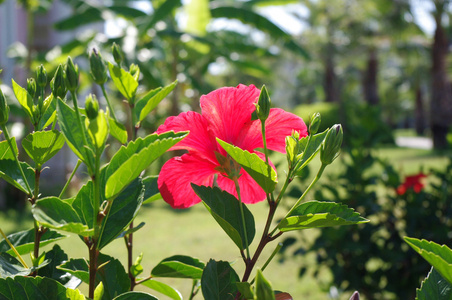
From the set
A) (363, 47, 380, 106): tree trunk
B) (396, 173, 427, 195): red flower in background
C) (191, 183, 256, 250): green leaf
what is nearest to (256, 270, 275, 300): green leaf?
(191, 183, 256, 250): green leaf

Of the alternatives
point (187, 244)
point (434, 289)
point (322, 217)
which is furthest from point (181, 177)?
point (187, 244)

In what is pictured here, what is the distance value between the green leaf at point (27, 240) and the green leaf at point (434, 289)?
34 centimetres

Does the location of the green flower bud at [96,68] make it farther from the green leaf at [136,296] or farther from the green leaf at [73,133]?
the green leaf at [136,296]

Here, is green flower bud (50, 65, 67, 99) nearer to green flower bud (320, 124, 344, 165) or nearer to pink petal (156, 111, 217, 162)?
pink petal (156, 111, 217, 162)

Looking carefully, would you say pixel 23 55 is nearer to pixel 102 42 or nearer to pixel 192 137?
pixel 102 42

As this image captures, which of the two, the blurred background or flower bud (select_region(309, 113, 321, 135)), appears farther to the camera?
the blurred background

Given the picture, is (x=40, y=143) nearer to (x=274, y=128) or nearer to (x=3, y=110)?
(x=3, y=110)

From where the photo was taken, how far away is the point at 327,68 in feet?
62.3

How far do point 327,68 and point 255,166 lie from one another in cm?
1930

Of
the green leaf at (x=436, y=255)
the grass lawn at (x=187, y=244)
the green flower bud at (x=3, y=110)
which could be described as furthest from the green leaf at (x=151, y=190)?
the grass lawn at (x=187, y=244)

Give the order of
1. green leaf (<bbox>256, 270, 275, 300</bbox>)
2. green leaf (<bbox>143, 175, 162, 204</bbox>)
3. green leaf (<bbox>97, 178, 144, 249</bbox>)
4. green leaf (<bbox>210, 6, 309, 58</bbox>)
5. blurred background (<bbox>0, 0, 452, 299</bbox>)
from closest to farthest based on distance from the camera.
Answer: green leaf (<bbox>256, 270, 275, 300</bbox>), green leaf (<bbox>97, 178, 144, 249</bbox>), green leaf (<bbox>143, 175, 162, 204</bbox>), blurred background (<bbox>0, 0, 452, 299</bbox>), green leaf (<bbox>210, 6, 309, 58</bbox>)

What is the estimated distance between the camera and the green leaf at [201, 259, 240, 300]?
403 mm

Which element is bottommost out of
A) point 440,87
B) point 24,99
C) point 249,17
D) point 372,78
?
point 372,78

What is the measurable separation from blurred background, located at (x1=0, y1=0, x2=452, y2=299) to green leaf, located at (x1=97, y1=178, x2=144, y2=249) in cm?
14
